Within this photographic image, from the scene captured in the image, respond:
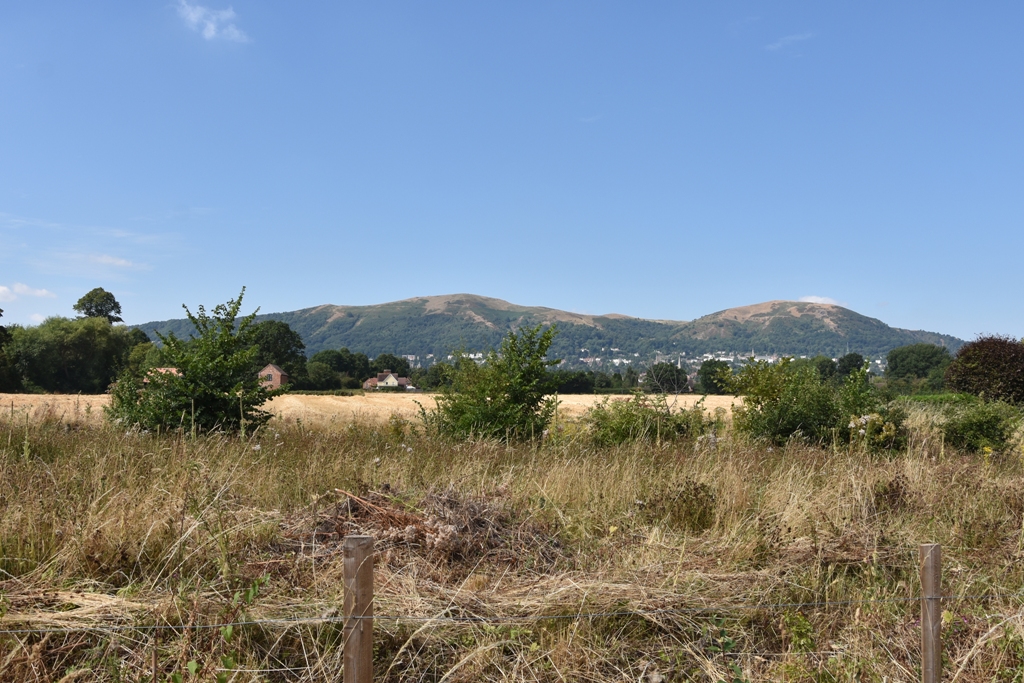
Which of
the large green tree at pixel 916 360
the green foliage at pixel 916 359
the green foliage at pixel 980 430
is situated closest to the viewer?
the green foliage at pixel 980 430

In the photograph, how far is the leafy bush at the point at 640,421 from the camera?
1059cm

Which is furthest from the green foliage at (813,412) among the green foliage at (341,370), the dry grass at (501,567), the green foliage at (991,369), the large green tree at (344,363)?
the large green tree at (344,363)

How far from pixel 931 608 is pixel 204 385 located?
9.25 m

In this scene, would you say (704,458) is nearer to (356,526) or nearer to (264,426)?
(356,526)

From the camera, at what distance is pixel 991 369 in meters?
21.7

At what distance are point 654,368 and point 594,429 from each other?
2707 millimetres

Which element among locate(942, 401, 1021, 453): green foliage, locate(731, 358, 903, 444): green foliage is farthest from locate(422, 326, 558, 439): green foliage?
locate(942, 401, 1021, 453): green foliage

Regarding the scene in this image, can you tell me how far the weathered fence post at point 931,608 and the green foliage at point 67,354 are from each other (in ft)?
223

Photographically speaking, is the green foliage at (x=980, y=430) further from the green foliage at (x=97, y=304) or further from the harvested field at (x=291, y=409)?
the green foliage at (x=97, y=304)

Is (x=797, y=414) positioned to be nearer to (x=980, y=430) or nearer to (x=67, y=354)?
(x=980, y=430)

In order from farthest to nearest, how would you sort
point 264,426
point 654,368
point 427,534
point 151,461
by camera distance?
point 654,368, point 264,426, point 151,461, point 427,534

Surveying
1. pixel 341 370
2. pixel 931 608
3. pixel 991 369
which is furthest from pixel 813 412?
pixel 341 370

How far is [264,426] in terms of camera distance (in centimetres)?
1031

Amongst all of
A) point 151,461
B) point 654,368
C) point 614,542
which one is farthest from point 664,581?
point 654,368
